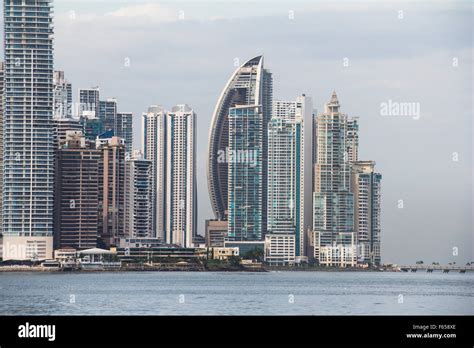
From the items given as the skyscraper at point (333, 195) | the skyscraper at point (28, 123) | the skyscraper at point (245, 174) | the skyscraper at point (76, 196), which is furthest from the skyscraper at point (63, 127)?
the skyscraper at point (333, 195)

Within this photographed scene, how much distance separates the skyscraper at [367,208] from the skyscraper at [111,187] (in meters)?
29.9

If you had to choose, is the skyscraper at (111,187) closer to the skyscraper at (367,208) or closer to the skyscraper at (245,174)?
the skyscraper at (245,174)

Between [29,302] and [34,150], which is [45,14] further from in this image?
[29,302]

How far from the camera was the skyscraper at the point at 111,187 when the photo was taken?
511ft

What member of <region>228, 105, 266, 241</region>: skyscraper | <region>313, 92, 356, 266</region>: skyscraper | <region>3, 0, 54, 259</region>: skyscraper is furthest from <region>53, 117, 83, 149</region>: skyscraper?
<region>313, 92, 356, 266</region>: skyscraper

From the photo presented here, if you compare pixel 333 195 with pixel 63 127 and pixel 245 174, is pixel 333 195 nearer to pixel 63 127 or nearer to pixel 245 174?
pixel 245 174

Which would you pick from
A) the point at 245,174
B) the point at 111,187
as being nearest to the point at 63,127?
the point at 111,187

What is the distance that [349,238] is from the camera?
6486 inches

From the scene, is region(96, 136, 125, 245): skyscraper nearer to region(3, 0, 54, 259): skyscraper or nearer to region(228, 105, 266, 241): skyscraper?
region(3, 0, 54, 259): skyscraper

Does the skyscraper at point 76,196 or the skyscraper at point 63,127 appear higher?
the skyscraper at point 63,127

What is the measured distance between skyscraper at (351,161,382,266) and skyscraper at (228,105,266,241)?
1343cm

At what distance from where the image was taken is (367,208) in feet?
557

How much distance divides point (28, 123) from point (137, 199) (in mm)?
22319

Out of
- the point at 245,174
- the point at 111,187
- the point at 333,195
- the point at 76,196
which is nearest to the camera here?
the point at 76,196
